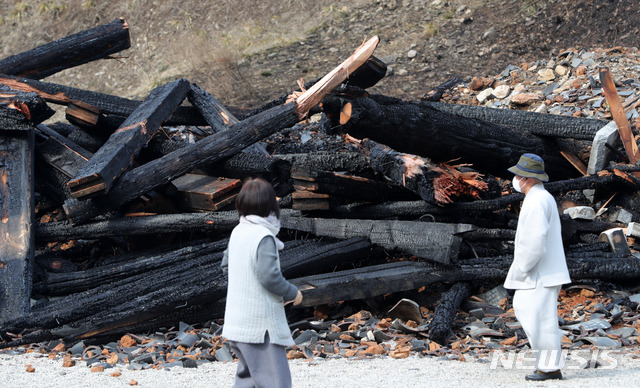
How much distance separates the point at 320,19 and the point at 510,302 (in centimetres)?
1334

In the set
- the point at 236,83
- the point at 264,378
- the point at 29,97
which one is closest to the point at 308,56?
the point at 236,83

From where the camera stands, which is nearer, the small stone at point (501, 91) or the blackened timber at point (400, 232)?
the blackened timber at point (400, 232)

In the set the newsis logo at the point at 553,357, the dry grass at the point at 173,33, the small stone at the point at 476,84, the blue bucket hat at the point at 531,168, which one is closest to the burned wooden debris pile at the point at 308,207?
the newsis logo at the point at 553,357

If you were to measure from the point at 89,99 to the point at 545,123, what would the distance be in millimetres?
6294

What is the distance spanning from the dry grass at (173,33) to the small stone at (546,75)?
6.23 metres

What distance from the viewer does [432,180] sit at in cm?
662

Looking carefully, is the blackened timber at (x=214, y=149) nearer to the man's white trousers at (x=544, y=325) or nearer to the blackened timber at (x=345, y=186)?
the blackened timber at (x=345, y=186)

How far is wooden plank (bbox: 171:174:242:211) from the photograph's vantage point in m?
7.66

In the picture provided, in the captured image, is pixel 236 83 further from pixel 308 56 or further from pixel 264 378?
pixel 264 378

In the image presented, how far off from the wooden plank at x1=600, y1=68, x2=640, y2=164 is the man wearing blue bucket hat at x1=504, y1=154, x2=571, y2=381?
441cm

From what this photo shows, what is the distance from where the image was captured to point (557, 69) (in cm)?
1151

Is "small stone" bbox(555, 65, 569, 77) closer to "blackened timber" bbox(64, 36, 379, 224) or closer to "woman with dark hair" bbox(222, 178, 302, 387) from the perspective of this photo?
"blackened timber" bbox(64, 36, 379, 224)

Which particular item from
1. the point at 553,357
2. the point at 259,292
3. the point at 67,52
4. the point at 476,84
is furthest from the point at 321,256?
the point at 476,84

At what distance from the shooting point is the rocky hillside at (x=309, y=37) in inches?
566
